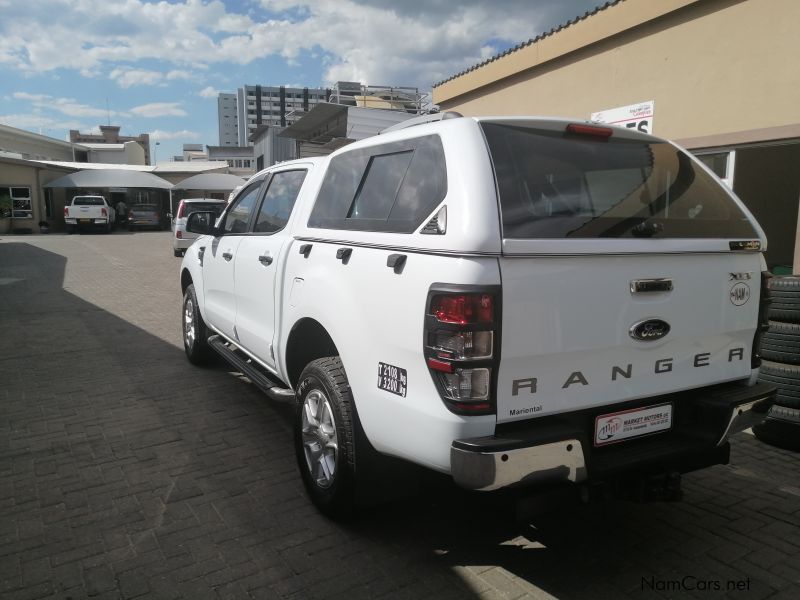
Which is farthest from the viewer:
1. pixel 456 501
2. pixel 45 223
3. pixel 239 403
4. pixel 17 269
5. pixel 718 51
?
pixel 45 223

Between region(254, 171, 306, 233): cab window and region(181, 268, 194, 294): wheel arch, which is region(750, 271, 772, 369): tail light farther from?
region(181, 268, 194, 294): wheel arch

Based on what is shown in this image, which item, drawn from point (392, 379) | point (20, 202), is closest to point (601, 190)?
point (392, 379)

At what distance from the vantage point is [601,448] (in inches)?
103

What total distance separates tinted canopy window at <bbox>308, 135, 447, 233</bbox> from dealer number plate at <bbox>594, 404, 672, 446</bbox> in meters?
1.17

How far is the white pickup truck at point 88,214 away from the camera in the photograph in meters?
28.7

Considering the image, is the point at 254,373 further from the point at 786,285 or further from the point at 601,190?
the point at 786,285

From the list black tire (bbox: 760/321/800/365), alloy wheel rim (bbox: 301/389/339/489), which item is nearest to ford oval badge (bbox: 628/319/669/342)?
alloy wheel rim (bbox: 301/389/339/489)

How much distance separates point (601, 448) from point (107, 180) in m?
36.3

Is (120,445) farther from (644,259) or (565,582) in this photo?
(644,259)

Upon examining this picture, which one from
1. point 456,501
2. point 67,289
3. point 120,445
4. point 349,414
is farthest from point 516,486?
point 67,289

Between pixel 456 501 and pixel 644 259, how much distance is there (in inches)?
68.0

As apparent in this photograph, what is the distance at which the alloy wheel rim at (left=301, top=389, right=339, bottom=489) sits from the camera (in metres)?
3.12

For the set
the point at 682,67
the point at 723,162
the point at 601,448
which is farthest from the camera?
the point at 682,67

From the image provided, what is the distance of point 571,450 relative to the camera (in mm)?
2352
